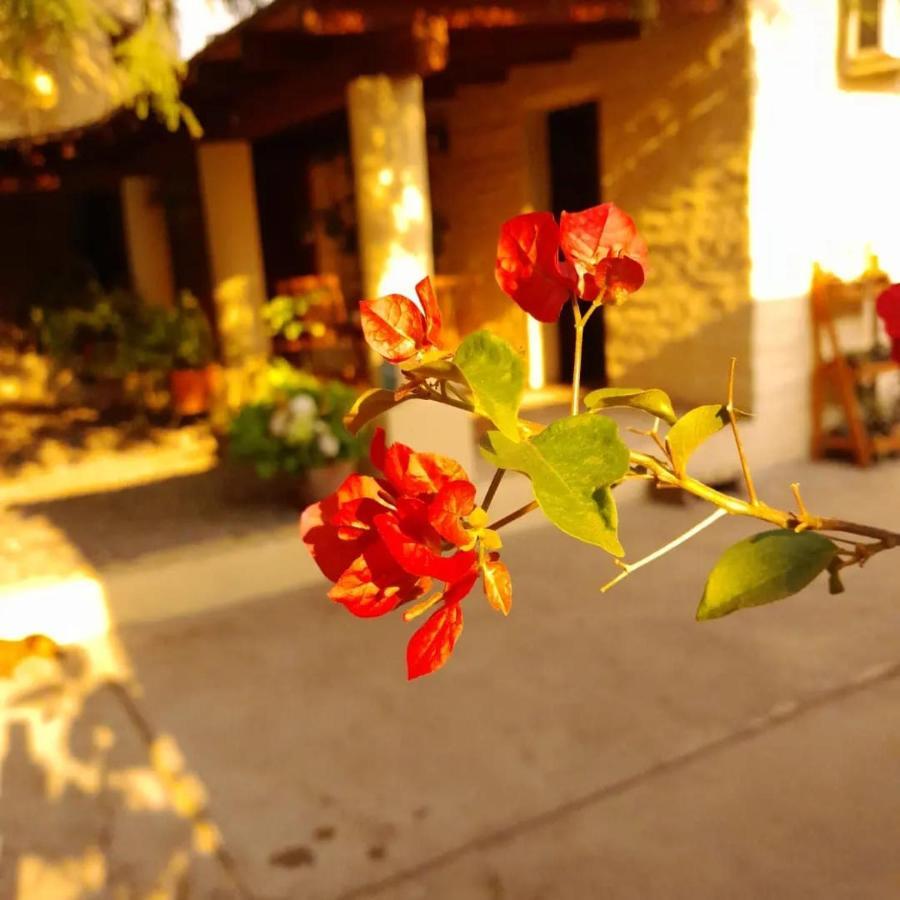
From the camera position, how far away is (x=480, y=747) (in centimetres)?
302

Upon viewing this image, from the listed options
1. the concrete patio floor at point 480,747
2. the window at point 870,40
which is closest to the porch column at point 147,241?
the concrete patio floor at point 480,747

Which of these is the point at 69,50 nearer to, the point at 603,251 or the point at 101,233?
the point at 603,251

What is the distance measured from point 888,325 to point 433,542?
40cm

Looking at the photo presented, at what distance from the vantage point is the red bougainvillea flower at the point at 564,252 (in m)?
0.59

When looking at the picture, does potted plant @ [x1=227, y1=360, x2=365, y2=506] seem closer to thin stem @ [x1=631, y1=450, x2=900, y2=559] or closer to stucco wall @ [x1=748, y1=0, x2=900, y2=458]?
stucco wall @ [x1=748, y1=0, x2=900, y2=458]

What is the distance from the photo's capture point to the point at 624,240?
0.60 metres

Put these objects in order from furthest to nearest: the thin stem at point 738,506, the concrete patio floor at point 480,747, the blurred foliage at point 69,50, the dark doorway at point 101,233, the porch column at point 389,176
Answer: the dark doorway at point 101,233
the porch column at point 389,176
the blurred foliage at point 69,50
the concrete patio floor at point 480,747
the thin stem at point 738,506

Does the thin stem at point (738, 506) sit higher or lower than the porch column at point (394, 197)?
lower

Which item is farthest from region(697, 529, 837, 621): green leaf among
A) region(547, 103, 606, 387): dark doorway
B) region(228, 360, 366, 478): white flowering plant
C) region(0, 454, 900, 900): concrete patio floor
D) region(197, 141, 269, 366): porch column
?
region(197, 141, 269, 366): porch column

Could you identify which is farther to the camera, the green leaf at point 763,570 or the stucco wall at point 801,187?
the stucco wall at point 801,187

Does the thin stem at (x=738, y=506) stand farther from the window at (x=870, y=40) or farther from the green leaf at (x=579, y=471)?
the window at (x=870, y=40)

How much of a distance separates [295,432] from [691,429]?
14.4 feet

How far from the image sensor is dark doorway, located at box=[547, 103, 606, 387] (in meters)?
7.14

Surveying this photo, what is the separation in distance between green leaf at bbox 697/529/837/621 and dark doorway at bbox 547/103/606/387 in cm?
651
